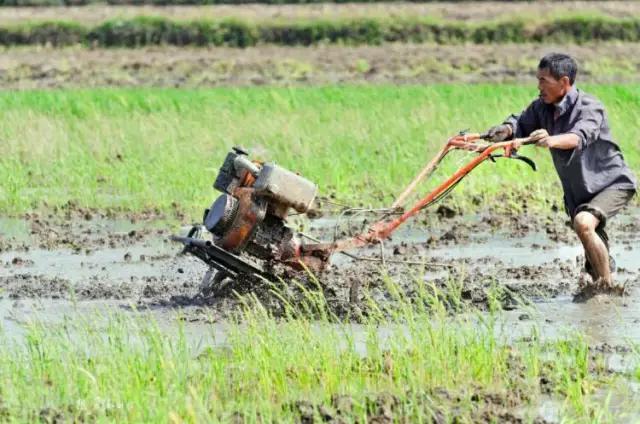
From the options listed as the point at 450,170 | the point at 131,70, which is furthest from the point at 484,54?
the point at 450,170

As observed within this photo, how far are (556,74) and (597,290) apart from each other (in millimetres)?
1310

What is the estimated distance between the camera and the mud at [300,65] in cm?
3009

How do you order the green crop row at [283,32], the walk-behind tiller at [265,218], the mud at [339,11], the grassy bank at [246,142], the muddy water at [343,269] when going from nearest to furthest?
the walk-behind tiller at [265,218], the muddy water at [343,269], the grassy bank at [246,142], the green crop row at [283,32], the mud at [339,11]

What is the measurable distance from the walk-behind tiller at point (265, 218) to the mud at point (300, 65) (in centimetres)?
2095

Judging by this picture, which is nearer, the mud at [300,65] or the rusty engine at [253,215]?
the rusty engine at [253,215]

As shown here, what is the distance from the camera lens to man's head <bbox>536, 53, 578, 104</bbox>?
8.41 meters

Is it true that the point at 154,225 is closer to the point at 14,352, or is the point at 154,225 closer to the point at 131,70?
the point at 14,352

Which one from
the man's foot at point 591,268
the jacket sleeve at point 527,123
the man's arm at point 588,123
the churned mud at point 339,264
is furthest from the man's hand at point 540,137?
the man's foot at point 591,268

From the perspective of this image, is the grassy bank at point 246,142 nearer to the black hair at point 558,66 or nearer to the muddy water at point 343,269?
the muddy water at point 343,269

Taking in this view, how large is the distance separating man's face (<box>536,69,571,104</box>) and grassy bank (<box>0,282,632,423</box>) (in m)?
1.96

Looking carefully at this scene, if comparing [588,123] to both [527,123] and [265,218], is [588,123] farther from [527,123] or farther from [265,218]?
[265,218]

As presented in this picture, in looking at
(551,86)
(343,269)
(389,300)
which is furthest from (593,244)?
(343,269)

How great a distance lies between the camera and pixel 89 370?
6.47 m

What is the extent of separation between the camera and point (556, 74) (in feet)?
27.6
